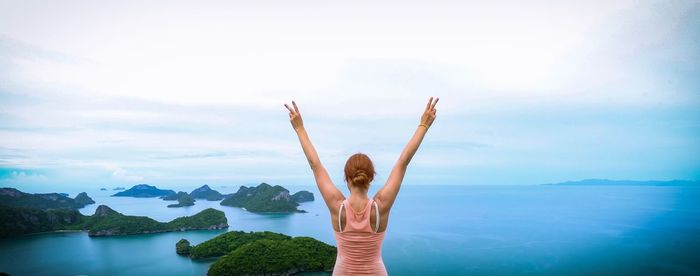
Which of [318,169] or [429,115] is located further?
[429,115]

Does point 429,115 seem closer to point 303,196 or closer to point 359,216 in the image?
point 359,216

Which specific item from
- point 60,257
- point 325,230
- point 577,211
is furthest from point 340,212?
point 577,211

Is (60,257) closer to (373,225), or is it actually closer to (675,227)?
(373,225)

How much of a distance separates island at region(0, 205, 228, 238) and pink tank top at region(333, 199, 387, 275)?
80.9 metres

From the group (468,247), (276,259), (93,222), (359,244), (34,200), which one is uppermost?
(359,244)

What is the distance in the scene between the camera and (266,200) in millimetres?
112188

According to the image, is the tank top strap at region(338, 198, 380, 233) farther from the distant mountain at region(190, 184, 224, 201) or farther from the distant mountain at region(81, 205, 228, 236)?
the distant mountain at region(190, 184, 224, 201)

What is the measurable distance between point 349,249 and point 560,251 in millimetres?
65860

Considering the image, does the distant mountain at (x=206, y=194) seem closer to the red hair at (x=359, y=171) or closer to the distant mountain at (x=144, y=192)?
the distant mountain at (x=144, y=192)

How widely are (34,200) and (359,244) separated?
130m

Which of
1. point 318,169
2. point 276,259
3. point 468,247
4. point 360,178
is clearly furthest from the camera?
point 468,247

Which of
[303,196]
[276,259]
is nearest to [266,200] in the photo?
[303,196]

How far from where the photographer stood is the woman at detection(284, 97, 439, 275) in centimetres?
169

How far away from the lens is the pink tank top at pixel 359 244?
1.69 meters
